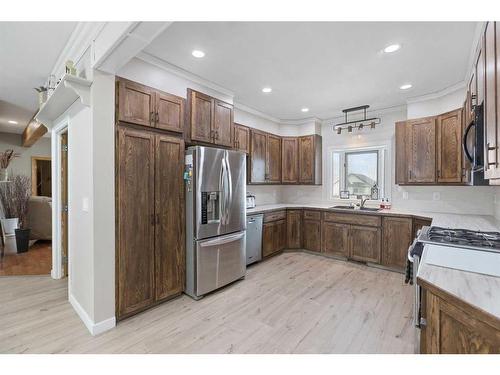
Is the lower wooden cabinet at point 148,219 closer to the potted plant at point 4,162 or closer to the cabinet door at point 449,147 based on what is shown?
the cabinet door at point 449,147

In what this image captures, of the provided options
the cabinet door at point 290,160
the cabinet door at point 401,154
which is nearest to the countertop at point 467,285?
the cabinet door at point 401,154

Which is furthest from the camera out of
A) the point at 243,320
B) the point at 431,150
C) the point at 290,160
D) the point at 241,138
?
the point at 290,160

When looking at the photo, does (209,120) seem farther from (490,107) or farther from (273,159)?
(490,107)

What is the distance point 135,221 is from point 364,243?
3367 millimetres

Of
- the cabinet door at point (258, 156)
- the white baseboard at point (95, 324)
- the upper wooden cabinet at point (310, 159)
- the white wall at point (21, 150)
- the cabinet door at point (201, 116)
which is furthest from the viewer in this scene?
the white wall at point (21, 150)

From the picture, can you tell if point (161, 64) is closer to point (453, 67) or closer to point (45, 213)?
point (453, 67)

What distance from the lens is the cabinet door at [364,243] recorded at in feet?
12.2

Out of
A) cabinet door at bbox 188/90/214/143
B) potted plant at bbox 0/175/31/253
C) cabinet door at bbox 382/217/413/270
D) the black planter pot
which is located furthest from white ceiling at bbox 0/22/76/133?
cabinet door at bbox 382/217/413/270

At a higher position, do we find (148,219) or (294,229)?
(148,219)

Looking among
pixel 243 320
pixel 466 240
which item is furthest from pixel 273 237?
pixel 466 240

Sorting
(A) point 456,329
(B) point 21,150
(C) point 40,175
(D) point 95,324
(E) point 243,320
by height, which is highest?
(B) point 21,150

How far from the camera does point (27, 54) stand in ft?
8.27

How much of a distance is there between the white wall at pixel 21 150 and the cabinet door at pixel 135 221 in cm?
651

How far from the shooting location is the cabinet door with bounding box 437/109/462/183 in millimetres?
3031
